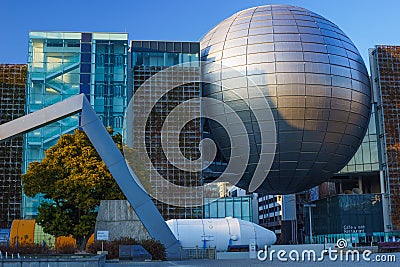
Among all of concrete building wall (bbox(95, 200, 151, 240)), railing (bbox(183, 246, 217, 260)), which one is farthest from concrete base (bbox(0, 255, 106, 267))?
railing (bbox(183, 246, 217, 260))

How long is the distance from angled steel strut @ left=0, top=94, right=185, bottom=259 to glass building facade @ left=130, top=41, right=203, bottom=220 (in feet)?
57.0

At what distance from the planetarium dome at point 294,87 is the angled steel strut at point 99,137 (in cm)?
1969

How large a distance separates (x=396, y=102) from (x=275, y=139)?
14776 mm

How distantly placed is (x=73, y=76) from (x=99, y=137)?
2304cm

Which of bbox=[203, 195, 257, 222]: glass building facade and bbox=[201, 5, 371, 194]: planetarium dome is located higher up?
bbox=[201, 5, 371, 194]: planetarium dome

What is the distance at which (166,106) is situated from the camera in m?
42.5

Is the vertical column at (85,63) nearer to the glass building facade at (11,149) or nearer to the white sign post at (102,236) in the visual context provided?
the glass building facade at (11,149)

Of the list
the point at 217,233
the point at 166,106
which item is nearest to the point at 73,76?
the point at 166,106

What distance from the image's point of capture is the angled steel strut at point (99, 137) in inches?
831

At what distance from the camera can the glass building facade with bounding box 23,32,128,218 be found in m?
42.2

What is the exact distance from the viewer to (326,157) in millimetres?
42688

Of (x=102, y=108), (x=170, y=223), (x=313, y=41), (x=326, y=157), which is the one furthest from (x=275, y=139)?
Result: (x=102, y=108)

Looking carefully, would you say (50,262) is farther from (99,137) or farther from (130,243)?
(130,243)

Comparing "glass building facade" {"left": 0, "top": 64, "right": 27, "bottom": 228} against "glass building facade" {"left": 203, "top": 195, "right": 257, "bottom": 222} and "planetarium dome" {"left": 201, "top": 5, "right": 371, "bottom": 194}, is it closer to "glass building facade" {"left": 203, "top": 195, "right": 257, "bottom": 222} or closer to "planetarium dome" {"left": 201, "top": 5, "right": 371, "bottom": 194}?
"planetarium dome" {"left": 201, "top": 5, "right": 371, "bottom": 194}
